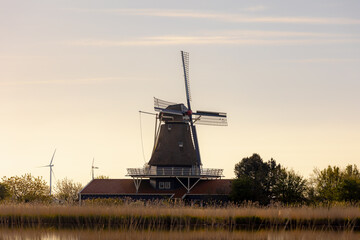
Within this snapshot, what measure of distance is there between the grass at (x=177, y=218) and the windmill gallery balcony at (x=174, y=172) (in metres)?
25.6

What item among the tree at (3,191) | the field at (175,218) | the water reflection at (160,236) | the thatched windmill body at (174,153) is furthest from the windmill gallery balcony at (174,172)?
the water reflection at (160,236)

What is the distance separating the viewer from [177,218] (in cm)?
3153

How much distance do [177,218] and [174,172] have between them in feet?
89.3

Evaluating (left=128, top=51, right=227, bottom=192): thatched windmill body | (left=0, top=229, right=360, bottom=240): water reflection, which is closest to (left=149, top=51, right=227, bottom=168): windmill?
(left=128, top=51, right=227, bottom=192): thatched windmill body

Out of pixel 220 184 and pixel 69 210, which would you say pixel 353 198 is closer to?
pixel 220 184

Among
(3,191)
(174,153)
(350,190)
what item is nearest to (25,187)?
(3,191)

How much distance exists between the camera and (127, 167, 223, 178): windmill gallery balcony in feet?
193

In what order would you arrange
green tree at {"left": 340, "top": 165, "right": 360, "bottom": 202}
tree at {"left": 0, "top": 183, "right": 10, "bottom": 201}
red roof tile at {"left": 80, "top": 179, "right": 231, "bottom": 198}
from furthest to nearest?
tree at {"left": 0, "top": 183, "right": 10, "bottom": 201}, red roof tile at {"left": 80, "top": 179, "right": 231, "bottom": 198}, green tree at {"left": 340, "top": 165, "right": 360, "bottom": 202}

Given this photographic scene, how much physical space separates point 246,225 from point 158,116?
2819 cm

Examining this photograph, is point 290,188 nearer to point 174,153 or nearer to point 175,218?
point 174,153

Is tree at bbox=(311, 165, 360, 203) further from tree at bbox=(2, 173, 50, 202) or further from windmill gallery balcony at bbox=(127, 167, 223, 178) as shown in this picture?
tree at bbox=(2, 173, 50, 202)

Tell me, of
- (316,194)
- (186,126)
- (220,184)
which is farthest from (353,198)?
(186,126)

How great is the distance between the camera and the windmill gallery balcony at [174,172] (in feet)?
193

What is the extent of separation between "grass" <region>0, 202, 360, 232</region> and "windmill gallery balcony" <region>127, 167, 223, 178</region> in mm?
25572
